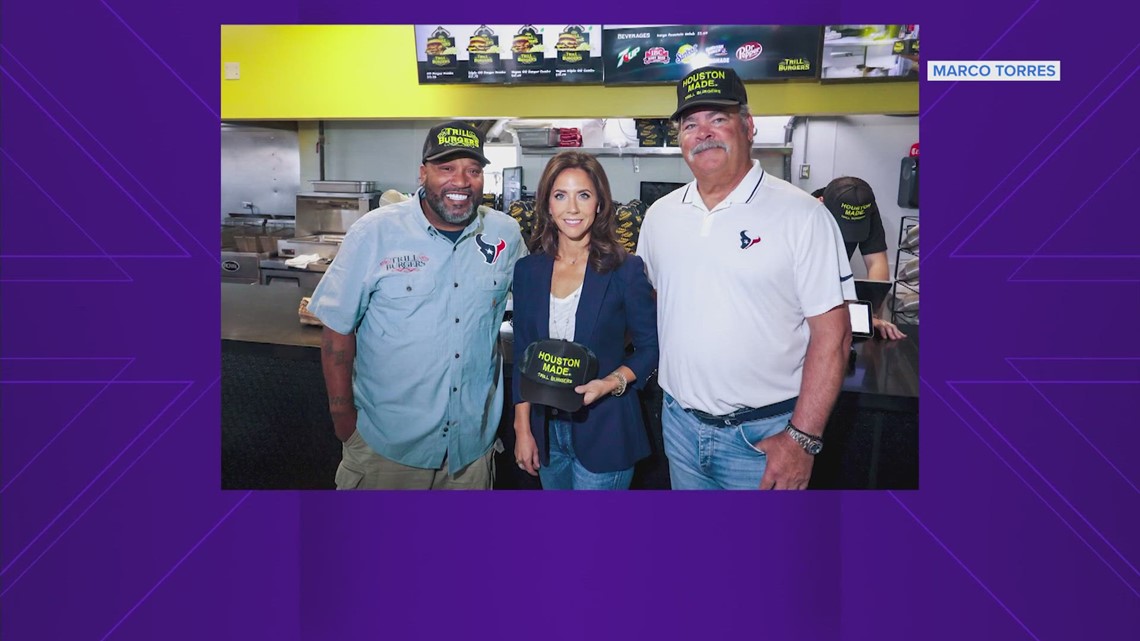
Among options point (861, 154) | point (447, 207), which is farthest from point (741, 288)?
point (447, 207)

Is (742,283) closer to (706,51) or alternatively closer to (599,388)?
(599,388)

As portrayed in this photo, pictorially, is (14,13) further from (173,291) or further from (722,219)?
(722,219)

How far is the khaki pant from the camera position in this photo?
84.0 inches

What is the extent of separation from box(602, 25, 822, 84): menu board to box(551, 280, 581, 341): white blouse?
1.72 feet

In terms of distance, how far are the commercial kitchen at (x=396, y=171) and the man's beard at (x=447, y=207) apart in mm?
48

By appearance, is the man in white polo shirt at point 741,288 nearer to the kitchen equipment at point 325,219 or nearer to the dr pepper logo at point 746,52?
the dr pepper logo at point 746,52

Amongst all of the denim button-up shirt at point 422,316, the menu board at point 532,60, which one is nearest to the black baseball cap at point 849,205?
the menu board at point 532,60

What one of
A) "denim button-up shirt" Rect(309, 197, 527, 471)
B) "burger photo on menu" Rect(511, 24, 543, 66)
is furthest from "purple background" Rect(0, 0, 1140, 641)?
"denim button-up shirt" Rect(309, 197, 527, 471)

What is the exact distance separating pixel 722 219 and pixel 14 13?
5.74 ft

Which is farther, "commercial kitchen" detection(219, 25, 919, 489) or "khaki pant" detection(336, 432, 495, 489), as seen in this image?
"khaki pant" detection(336, 432, 495, 489)

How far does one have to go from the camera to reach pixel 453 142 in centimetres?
202

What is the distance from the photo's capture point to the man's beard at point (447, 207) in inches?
80.0

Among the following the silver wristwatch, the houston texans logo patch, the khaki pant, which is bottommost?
the khaki pant

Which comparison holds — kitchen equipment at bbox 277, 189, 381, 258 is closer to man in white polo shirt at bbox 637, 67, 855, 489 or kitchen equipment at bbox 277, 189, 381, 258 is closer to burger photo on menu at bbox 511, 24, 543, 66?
burger photo on menu at bbox 511, 24, 543, 66
